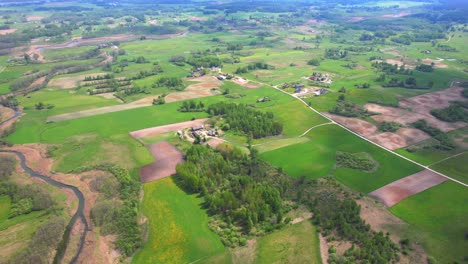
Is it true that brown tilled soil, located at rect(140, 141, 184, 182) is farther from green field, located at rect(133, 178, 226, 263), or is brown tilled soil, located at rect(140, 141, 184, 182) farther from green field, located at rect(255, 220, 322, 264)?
green field, located at rect(255, 220, 322, 264)

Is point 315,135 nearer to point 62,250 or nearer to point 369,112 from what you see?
point 369,112

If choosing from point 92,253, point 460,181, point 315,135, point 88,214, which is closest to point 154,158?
point 88,214

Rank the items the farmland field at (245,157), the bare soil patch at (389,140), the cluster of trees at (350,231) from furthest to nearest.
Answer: the bare soil patch at (389,140)
the farmland field at (245,157)
the cluster of trees at (350,231)

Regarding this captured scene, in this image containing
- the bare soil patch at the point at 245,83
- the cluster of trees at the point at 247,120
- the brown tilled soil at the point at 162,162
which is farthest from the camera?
the bare soil patch at the point at 245,83

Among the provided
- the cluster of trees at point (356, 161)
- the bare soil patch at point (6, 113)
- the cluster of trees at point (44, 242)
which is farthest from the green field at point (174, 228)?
the bare soil patch at point (6, 113)

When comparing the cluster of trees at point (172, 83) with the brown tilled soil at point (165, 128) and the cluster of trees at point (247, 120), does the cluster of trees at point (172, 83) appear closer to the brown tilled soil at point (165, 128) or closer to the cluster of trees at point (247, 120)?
the cluster of trees at point (247, 120)

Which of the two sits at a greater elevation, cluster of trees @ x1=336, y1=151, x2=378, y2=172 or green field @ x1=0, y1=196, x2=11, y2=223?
cluster of trees @ x1=336, y1=151, x2=378, y2=172

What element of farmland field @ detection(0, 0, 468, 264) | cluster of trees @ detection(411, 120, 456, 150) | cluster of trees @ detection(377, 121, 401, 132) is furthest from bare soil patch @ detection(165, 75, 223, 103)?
cluster of trees @ detection(411, 120, 456, 150)
